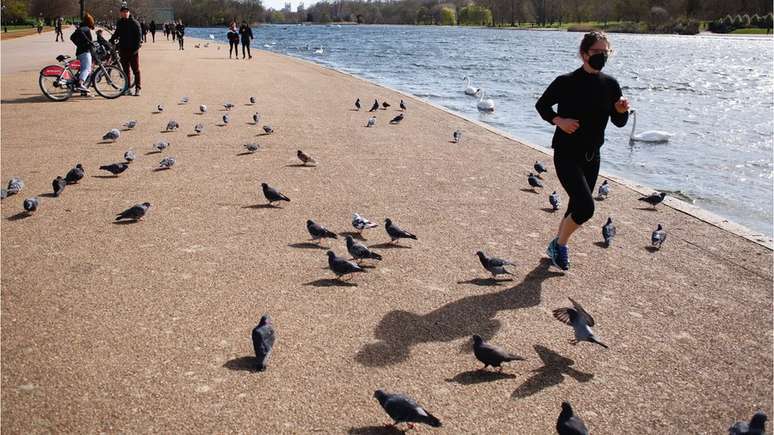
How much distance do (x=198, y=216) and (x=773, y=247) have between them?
7263 mm

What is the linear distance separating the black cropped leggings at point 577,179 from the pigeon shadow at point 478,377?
2092 millimetres

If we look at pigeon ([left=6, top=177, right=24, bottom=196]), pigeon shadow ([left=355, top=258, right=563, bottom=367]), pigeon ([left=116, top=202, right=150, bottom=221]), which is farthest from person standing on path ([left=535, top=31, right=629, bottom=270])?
pigeon ([left=6, top=177, right=24, bottom=196])

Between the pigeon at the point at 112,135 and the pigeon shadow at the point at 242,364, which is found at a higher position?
the pigeon at the point at 112,135

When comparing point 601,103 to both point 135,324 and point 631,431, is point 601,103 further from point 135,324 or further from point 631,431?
point 135,324

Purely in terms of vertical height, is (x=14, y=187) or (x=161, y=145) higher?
(x=161, y=145)

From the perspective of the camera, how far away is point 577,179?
5.74 m

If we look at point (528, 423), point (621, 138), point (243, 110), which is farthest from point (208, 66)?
point (528, 423)

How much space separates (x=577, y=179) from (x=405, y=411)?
125 inches

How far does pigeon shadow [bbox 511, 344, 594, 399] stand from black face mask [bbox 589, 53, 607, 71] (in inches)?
104

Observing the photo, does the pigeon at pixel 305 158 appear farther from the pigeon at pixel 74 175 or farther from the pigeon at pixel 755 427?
the pigeon at pixel 755 427

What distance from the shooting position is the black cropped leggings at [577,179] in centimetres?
572

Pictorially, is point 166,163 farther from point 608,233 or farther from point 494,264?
point 608,233

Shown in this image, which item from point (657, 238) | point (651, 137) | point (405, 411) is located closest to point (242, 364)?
point (405, 411)

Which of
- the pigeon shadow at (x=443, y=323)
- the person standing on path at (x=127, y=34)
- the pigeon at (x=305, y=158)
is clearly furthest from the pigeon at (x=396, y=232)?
the person standing on path at (x=127, y=34)
